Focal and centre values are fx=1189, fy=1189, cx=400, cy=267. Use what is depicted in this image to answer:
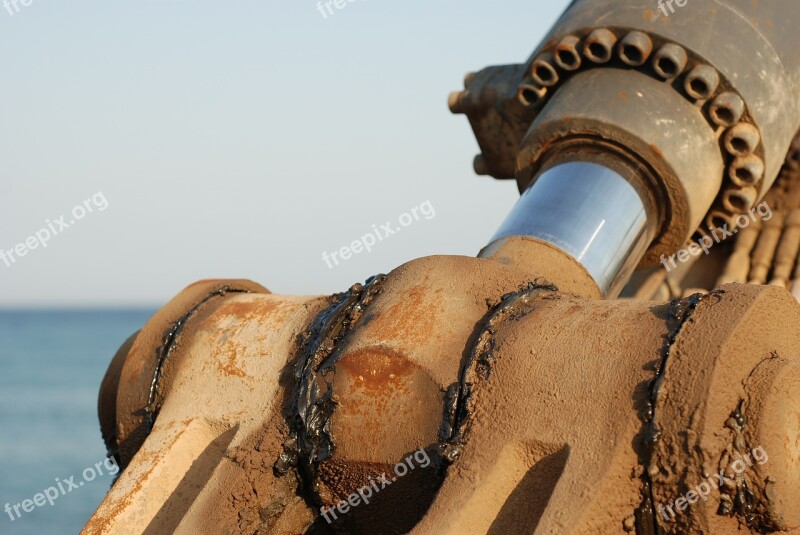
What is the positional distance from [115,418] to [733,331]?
2277 mm

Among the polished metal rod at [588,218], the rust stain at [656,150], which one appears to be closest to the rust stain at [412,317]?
the polished metal rod at [588,218]

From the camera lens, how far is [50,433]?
93.6 ft

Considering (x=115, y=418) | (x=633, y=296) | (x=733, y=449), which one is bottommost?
(x=633, y=296)

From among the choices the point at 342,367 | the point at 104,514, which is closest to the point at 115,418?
the point at 104,514

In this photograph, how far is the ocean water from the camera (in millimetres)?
17750

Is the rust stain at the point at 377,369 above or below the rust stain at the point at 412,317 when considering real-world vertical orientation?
below

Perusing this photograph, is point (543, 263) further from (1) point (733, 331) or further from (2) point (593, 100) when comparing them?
(1) point (733, 331)

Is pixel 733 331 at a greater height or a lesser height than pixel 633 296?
greater

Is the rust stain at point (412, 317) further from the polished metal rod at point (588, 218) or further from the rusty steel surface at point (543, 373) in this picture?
the polished metal rod at point (588, 218)

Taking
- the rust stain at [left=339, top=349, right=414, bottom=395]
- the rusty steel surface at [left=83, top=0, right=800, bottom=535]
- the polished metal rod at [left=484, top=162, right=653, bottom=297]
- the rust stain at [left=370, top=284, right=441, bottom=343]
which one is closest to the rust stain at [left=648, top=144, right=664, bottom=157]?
the rusty steel surface at [left=83, top=0, right=800, bottom=535]

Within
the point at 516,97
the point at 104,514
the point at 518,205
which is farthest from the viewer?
the point at 516,97

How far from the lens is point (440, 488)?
3104 millimetres

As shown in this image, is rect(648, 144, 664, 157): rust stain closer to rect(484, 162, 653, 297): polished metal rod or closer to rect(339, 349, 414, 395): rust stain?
rect(484, 162, 653, 297): polished metal rod

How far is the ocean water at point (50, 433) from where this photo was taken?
17.8m
